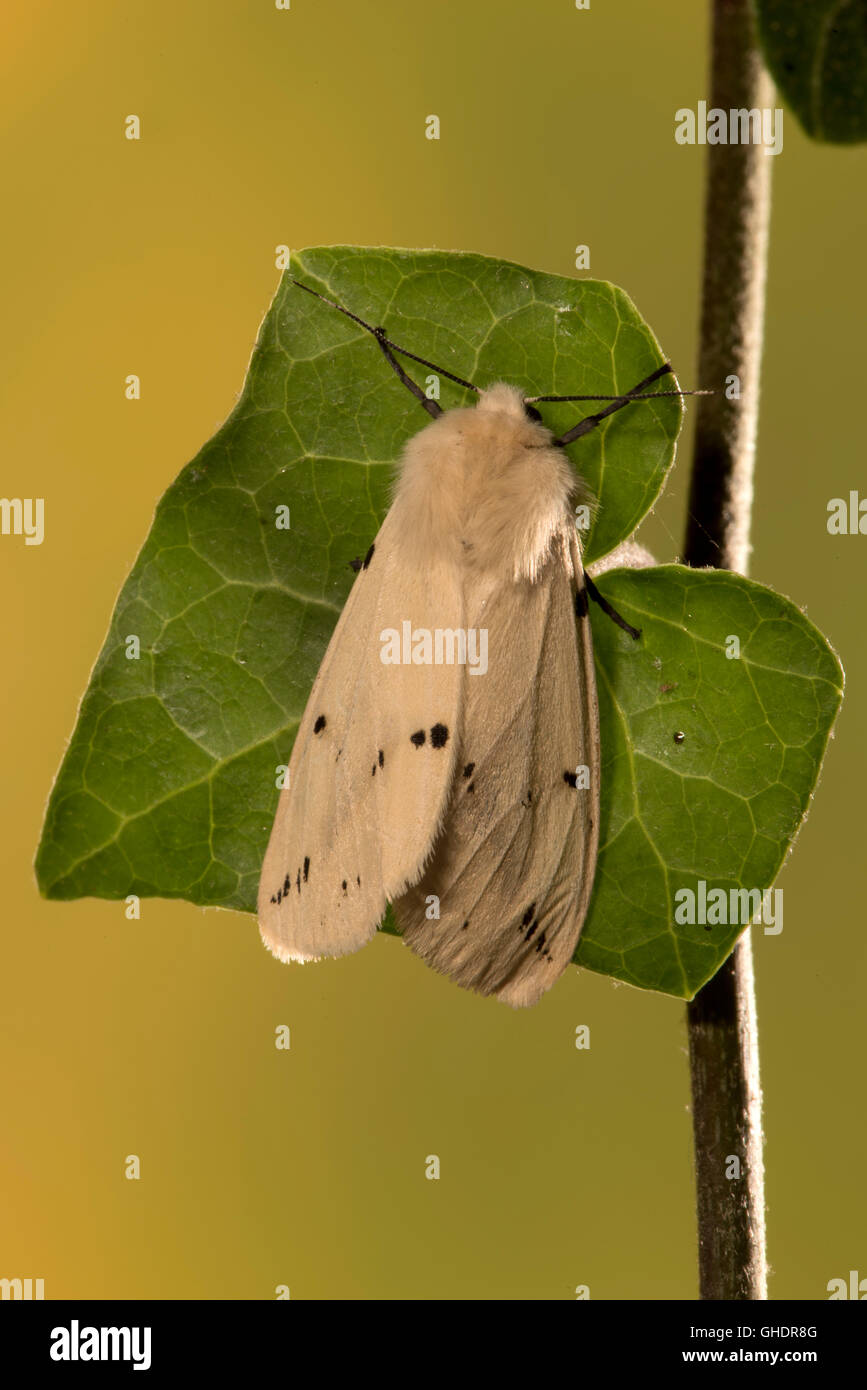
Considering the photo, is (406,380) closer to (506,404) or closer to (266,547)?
(506,404)

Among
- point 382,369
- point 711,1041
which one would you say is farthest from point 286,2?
point 711,1041

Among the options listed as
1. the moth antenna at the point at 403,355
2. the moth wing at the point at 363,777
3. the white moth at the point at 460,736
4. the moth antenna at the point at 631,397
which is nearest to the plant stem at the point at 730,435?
the moth antenna at the point at 631,397

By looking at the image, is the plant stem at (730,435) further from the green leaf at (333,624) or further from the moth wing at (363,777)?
the moth wing at (363,777)

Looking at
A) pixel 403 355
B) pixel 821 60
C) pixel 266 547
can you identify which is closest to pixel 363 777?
pixel 266 547

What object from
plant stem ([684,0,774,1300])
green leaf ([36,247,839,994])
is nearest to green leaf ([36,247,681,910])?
green leaf ([36,247,839,994])

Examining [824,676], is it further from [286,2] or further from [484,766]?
[286,2]

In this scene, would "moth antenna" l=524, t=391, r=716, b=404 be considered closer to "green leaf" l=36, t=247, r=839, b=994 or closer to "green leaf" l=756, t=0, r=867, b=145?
"green leaf" l=36, t=247, r=839, b=994
